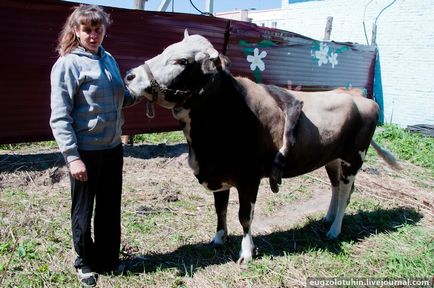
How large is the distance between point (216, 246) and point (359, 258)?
1460 mm

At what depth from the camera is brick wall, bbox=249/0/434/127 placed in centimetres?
1141

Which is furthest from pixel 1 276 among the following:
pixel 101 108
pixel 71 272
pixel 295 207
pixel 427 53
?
pixel 427 53

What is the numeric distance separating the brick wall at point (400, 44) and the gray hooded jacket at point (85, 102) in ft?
35.3

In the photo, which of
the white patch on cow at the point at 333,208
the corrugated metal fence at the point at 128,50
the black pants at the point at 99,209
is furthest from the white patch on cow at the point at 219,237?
the corrugated metal fence at the point at 128,50

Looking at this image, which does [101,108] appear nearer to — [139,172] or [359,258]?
[359,258]

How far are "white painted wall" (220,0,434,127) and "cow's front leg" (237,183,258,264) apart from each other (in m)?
9.60

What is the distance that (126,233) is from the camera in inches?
167

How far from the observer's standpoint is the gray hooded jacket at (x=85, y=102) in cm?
279

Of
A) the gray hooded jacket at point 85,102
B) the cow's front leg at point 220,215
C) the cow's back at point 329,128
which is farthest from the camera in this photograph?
the cow's front leg at point 220,215

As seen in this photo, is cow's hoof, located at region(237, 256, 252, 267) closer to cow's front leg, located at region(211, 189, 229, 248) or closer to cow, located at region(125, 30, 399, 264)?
cow, located at region(125, 30, 399, 264)

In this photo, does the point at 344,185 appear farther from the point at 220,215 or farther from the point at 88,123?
the point at 88,123

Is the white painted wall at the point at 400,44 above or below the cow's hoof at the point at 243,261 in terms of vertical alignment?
above

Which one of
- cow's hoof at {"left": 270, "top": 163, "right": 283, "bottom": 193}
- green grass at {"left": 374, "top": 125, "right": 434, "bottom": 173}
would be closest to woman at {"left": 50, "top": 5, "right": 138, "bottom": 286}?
cow's hoof at {"left": 270, "top": 163, "right": 283, "bottom": 193}

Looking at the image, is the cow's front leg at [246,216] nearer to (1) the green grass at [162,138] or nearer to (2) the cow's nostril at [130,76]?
(2) the cow's nostril at [130,76]
